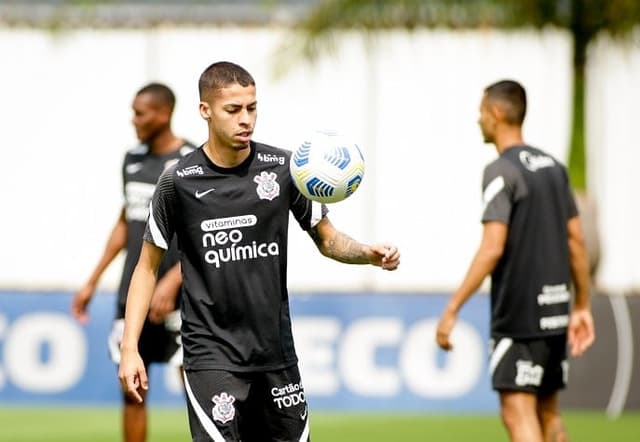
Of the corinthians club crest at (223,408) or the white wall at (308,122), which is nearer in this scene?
the corinthians club crest at (223,408)

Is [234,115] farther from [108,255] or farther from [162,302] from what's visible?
[108,255]

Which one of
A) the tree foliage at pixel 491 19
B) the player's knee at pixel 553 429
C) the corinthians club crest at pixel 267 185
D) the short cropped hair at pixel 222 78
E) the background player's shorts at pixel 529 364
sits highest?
the tree foliage at pixel 491 19

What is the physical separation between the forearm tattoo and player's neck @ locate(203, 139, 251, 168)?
47 cm

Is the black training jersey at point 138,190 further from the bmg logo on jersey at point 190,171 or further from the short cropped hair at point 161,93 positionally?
the bmg logo on jersey at point 190,171

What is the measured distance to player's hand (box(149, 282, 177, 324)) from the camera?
952 cm

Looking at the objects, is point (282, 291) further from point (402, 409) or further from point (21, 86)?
point (21, 86)

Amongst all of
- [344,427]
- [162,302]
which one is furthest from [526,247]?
[344,427]

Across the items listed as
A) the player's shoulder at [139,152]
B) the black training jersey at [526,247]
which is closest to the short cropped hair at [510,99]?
the black training jersey at [526,247]

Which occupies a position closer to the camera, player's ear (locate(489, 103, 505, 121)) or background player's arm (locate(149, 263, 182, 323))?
player's ear (locate(489, 103, 505, 121))

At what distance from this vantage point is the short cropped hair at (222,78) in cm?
713

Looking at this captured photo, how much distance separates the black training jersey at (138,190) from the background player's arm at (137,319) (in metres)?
2.91

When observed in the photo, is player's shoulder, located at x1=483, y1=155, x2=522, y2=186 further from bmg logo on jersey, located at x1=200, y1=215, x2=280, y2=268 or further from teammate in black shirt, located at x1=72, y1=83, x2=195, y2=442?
bmg logo on jersey, located at x1=200, y1=215, x2=280, y2=268

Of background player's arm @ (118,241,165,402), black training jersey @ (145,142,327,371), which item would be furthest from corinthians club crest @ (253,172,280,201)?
background player's arm @ (118,241,165,402)

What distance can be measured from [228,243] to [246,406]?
0.73 m
